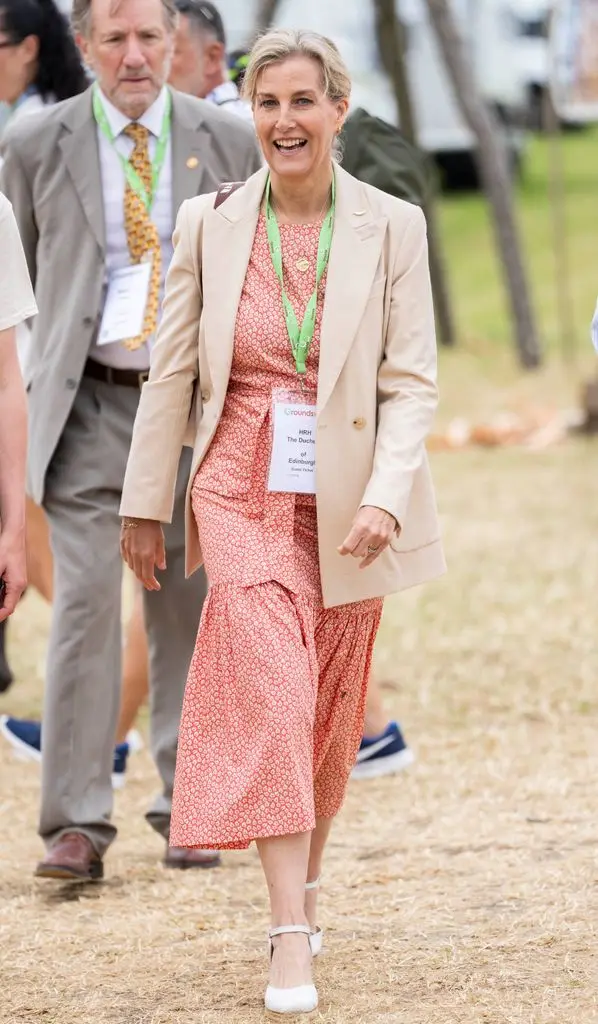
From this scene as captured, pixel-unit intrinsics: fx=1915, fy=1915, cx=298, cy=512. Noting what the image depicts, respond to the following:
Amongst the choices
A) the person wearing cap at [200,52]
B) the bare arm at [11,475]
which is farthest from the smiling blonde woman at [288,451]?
Answer: the person wearing cap at [200,52]

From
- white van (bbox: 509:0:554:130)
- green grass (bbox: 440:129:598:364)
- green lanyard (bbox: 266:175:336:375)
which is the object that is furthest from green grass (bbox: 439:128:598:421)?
green lanyard (bbox: 266:175:336:375)

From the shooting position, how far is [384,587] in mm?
3893

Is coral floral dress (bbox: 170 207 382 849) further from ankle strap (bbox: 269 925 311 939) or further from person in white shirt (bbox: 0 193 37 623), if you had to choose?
person in white shirt (bbox: 0 193 37 623)

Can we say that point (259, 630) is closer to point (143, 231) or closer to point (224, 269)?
point (224, 269)

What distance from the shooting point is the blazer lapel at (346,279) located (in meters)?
3.78

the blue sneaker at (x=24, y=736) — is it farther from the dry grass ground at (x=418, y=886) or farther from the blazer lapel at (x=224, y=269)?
the blazer lapel at (x=224, y=269)

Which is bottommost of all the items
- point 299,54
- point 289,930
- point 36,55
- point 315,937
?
point 315,937

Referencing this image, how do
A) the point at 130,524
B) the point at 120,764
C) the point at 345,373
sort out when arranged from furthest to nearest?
the point at 120,764 → the point at 130,524 → the point at 345,373

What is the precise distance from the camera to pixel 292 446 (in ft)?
12.6

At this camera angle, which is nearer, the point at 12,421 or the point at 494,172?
the point at 12,421

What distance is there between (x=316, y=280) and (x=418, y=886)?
65.0 inches

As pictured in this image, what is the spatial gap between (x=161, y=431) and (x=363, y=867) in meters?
1.53

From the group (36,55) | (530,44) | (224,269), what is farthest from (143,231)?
(530,44)

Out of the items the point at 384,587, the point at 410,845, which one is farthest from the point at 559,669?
the point at 384,587
